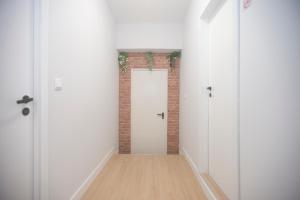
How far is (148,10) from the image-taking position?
149 inches

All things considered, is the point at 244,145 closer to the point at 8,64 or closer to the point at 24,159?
the point at 24,159

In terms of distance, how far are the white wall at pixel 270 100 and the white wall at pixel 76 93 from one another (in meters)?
1.51

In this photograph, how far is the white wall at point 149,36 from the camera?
436cm

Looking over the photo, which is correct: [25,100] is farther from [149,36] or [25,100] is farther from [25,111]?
[149,36]

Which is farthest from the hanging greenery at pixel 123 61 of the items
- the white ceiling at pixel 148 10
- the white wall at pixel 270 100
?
the white wall at pixel 270 100

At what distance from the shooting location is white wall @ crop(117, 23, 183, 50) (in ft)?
14.3

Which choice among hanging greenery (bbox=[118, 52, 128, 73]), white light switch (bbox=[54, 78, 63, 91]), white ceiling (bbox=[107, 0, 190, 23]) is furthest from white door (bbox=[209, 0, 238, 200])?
hanging greenery (bbox=[118, 52, 128, 73])

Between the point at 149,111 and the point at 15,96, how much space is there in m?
3.46

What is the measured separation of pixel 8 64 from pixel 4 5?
1.35 feet

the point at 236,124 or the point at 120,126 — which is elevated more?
the point at 236,124

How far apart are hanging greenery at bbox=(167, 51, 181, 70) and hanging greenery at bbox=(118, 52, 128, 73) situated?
1.04 metres

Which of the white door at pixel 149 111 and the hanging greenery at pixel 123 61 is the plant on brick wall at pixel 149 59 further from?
the hanging greenery at pixel 123 61

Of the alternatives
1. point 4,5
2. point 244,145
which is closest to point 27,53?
point 4,5

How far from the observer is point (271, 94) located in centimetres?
114
